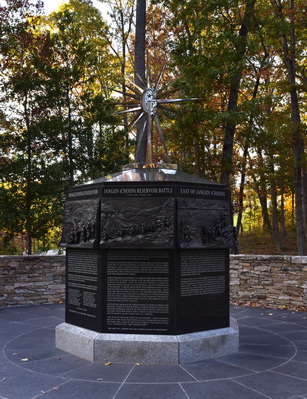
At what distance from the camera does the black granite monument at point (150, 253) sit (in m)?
6.15

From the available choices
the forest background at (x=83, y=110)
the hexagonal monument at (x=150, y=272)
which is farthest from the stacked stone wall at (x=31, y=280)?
the hexagonal monument at (x=150, y=272)

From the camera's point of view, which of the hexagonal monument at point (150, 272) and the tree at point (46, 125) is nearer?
the hexagonal monument at point (150, 272)

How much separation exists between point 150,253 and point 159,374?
5.48 ft

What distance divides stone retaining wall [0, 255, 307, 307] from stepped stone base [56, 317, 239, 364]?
14.8 ft

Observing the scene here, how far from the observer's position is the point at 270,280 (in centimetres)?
1056

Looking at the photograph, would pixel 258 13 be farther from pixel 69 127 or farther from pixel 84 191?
pixel 84 191

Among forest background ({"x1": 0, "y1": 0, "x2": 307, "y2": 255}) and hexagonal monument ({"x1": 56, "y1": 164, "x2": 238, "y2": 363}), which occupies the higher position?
forest background ({"x1": 0, "y1": 0, "x2": 307, "y2": 255})

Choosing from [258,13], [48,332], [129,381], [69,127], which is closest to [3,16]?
[69,127]

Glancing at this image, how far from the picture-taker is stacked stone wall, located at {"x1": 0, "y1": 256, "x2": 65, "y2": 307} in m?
10.9

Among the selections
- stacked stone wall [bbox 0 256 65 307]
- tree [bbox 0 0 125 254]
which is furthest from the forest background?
stacked stone wall [bbox 0 256 65 307]

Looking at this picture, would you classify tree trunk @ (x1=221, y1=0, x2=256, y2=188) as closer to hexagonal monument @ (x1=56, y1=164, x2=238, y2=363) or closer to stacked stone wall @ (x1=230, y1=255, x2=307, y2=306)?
stacked stone wall @ (x1=230, y1=255, x2=307, y2=306)

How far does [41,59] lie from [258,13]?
7.88 m

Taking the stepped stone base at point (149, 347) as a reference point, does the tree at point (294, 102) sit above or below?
above

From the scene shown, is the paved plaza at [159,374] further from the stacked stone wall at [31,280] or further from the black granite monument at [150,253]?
the stacked stone wall at [31,280]
